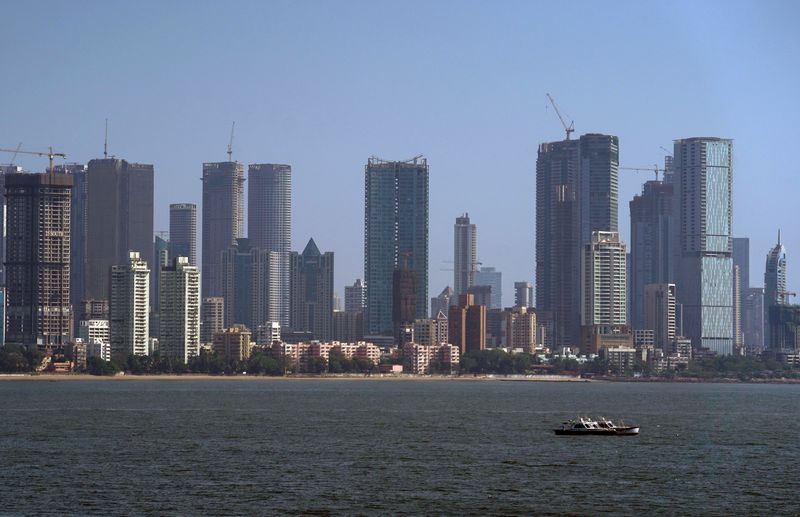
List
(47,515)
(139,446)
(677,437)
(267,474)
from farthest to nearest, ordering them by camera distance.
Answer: (677,437), (139,446), (267,474), (47,515)

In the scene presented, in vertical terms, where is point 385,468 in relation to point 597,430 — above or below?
below

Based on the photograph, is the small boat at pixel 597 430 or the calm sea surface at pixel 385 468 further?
the small boat at pixel 597 430

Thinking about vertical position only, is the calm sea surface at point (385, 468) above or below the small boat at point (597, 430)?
below

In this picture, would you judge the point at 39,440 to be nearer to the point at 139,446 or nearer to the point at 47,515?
the point at 139,446

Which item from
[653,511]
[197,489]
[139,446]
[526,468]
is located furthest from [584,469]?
[139,446]

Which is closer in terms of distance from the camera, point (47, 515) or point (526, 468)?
point (47, 515)

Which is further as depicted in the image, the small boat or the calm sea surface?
the small boat

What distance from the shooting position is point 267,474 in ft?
360

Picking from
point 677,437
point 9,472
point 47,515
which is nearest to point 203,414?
point 677,437

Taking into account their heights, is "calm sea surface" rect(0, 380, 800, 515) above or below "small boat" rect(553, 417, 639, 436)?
below

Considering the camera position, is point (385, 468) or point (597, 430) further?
point (597, 430)

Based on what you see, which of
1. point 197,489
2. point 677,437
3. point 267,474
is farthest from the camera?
point 677,437

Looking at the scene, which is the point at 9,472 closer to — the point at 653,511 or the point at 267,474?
Answer: the point at 267,474

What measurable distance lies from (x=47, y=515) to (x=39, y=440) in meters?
52.2
